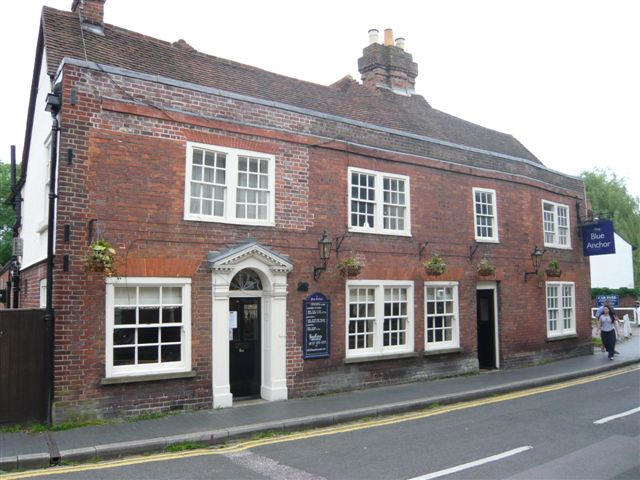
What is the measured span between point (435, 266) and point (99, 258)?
8.33 meters

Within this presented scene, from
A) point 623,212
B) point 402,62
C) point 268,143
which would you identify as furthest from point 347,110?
point 623,212

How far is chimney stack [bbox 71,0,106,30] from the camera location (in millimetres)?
12422

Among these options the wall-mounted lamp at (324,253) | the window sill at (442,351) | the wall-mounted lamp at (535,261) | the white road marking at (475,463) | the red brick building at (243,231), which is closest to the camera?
the white road marking at (475,463)

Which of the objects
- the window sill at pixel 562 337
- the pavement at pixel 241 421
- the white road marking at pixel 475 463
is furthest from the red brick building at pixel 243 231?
the white road marking at pixel 475 463

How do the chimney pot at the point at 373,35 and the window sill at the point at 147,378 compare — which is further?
the chimney pot at the point at 373,35

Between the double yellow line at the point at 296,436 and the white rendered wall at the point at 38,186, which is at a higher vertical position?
the white rendered wall at the point at 38,186

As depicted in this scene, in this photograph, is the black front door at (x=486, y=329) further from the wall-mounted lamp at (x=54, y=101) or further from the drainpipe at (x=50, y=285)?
the wall-mounted lamp at (x=54, y=101)

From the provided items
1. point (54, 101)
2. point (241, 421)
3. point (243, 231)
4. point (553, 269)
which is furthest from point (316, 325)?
point (553, 269)

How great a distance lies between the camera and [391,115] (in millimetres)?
17031

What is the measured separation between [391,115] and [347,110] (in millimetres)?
1959

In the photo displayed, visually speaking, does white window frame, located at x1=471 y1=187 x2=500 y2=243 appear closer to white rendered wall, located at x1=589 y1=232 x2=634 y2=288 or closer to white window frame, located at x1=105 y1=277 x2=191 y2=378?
white window frame, located at x1=105 y1=277 x2=191 y2=378

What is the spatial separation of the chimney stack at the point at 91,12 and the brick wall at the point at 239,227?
9.09ft

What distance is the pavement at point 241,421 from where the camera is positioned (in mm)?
8144

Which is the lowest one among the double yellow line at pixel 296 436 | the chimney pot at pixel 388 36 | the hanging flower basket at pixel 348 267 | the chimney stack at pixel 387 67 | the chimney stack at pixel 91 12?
the double yellow line at pixel 296 436
